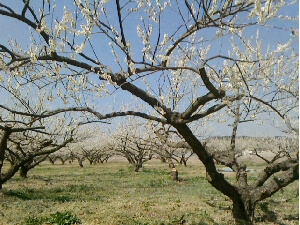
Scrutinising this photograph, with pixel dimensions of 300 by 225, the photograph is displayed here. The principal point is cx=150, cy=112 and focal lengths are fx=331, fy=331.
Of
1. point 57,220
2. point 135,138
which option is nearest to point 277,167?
point 57,220

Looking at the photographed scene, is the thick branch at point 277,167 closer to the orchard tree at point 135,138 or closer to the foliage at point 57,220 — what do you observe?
the foliage at point 57,220

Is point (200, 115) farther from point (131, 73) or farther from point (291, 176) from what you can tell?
point (291, 176)

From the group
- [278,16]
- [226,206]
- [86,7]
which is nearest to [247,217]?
[226,206]

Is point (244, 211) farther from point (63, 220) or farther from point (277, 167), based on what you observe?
point (63, 220)

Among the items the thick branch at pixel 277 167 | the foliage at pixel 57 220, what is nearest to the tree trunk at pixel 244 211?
the thick branch at pixel 277 167

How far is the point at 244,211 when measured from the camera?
8.31 m

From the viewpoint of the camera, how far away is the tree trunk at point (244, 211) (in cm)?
824

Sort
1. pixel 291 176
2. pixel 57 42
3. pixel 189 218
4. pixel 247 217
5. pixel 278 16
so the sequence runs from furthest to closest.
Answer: pixel 189 218
pixel 247 217
pixel 291 176
pixel 57 42
pixel 278 16

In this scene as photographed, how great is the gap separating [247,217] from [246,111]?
4.16 meters

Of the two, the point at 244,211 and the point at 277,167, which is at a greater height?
the point at 277,167

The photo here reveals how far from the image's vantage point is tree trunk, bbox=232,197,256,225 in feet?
27.0

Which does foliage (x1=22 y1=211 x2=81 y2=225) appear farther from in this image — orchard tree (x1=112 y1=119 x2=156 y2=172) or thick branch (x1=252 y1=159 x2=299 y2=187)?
orchard tree (x1=112 y1=119 x2=156 y2=172)

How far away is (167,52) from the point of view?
611 centimetres

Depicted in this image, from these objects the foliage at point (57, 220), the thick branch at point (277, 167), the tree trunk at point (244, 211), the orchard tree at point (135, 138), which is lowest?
the foliage at point (57, 220)
